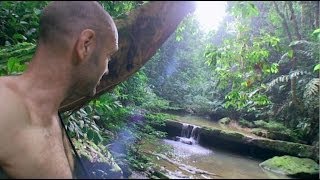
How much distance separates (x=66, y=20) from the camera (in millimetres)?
657

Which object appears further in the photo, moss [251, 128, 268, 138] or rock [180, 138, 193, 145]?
moss [251, 128, 268, 138]

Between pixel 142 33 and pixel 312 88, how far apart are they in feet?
2.42

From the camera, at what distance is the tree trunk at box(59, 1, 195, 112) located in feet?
2.39

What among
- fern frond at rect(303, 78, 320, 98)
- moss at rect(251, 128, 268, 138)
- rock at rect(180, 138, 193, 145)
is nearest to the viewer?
fern frond at rect(303, 78, 320, 98)

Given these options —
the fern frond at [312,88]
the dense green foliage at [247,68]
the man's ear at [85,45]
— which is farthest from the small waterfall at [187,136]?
the man's ear at [85,45]

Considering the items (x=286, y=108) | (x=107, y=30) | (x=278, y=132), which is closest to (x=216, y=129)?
(x=278, y=132)

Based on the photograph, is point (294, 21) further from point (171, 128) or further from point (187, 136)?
point (187, 136)

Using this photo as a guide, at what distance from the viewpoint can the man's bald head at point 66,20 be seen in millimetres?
642

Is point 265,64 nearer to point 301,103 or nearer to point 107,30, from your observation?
point 301,103

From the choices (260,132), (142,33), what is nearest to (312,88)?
(142,33)

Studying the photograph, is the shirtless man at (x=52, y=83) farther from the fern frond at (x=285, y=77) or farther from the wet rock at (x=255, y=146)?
the fern frond at (x=285, y=77)

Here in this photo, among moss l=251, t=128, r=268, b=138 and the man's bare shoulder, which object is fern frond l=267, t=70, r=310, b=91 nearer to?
moss l=251, t=128, r=268, b=138

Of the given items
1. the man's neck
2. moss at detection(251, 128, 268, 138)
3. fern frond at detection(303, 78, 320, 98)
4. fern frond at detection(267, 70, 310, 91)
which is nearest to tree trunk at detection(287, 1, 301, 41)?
fern frond at detection(267, 70, 310, 91)

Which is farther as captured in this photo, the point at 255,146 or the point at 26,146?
Answer: the point at 255,146
